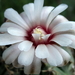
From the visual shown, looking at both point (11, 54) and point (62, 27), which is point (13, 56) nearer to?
point (11, 54)

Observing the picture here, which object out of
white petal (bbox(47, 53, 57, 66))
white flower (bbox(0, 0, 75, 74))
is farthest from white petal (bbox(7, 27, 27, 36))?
white petal (bbox(47, 53, 57, 66))

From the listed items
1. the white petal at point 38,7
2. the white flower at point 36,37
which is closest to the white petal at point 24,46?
the white flower at point 36,37

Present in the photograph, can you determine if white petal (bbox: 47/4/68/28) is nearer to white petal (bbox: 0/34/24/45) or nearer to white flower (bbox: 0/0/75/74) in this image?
white flower (bbox: 0/0/75/74)

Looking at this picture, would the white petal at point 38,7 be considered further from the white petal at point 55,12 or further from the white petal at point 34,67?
the white petal at point 34,67

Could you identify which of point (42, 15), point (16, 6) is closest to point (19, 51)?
point (42, 15)

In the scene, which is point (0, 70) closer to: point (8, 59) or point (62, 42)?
point (8, 59)

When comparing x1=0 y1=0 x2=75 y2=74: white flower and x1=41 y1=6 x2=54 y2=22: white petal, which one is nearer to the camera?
x1=0 y1=0 x2=75 y2=74: white flower

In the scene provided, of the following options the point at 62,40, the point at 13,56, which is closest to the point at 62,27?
the point at 62,40
